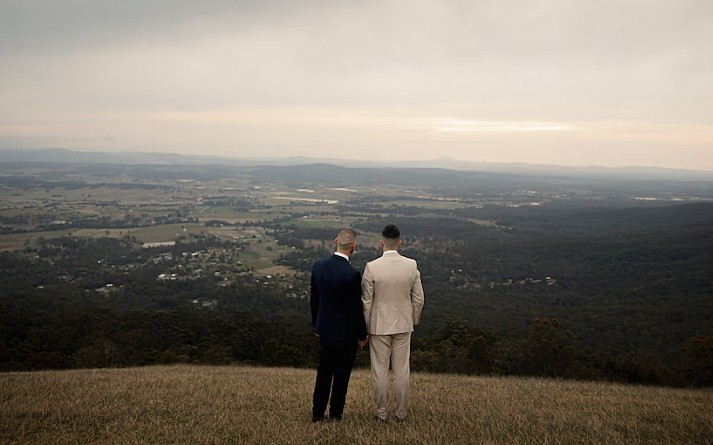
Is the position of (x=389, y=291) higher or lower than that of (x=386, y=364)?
higher

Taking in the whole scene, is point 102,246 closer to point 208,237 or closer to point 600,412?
point 208,237

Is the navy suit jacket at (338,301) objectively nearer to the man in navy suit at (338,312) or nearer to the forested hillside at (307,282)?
the man in navy suit at (338,312)

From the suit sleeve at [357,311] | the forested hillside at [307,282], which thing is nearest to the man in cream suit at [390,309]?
the suit sleeve at [357,311]

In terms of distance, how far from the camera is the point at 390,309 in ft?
18.2

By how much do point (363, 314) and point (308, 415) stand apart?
165 centimetres

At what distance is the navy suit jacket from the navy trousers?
0.10 m

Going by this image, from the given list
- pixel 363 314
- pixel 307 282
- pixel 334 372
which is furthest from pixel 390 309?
pixel 307 282

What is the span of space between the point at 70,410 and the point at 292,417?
2857 mm

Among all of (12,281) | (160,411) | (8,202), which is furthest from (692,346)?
(8,202)

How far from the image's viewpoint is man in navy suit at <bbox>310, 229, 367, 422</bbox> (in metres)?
5.42

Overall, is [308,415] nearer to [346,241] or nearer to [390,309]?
[390,309]

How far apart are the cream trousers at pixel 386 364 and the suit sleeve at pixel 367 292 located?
278 millimetres

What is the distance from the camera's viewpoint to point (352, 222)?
346ft

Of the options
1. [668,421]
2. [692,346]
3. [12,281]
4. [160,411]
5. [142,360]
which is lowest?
[12,281]
